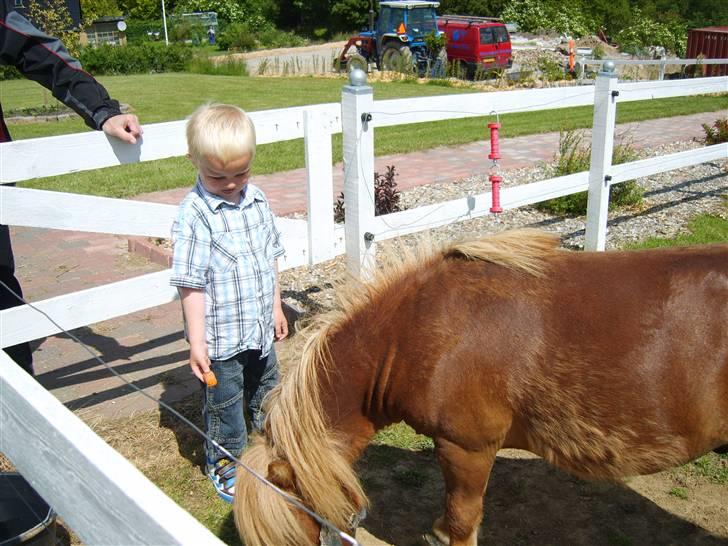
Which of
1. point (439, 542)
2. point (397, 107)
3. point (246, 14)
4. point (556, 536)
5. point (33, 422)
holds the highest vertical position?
point (246, 14)

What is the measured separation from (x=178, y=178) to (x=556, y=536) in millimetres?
6639

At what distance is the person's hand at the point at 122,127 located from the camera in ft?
10.1

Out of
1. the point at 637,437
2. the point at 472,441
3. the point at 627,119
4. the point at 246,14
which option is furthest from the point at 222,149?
the point at 246,14

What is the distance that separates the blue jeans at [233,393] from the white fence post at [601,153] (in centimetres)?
351

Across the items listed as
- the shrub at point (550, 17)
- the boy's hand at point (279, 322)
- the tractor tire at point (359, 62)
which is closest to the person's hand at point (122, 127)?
the boy's hand at point (279, 322)

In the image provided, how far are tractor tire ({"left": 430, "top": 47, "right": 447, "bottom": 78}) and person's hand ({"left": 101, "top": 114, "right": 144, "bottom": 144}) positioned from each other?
20520mm

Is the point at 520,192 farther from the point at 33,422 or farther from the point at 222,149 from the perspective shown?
the point at 33,422

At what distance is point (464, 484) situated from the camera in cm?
229

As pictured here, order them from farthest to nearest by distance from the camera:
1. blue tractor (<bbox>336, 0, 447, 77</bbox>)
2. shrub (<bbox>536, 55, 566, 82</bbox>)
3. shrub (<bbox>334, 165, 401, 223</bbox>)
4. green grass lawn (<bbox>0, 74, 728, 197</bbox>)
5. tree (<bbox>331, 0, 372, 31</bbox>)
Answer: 1. tree (<bbox>331, 0, 372, 31</bbox>)
2. blue tractor (<bbox>336, 0, 447, 77</bbox>)
3. shrub (<bbox>536, 55, 566, 82</bbox>)
4. green grass lawn (<bbox>0, 74, 728, 197</bbox>)
5. shrub (<bbox>334, 165, 401, 223</bbox>)

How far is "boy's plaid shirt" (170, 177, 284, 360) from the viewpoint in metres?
2.62

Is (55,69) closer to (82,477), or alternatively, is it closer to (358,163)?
(358,163)

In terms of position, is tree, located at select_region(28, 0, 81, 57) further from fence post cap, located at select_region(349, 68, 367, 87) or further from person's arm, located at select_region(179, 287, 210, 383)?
person's arm, located at select_region(179, 287, 210, 383)

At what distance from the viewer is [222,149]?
2.39 m

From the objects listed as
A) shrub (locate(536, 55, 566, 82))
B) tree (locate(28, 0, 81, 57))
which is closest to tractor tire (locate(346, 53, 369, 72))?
shrub (locate(536, 55, 566, 82))
